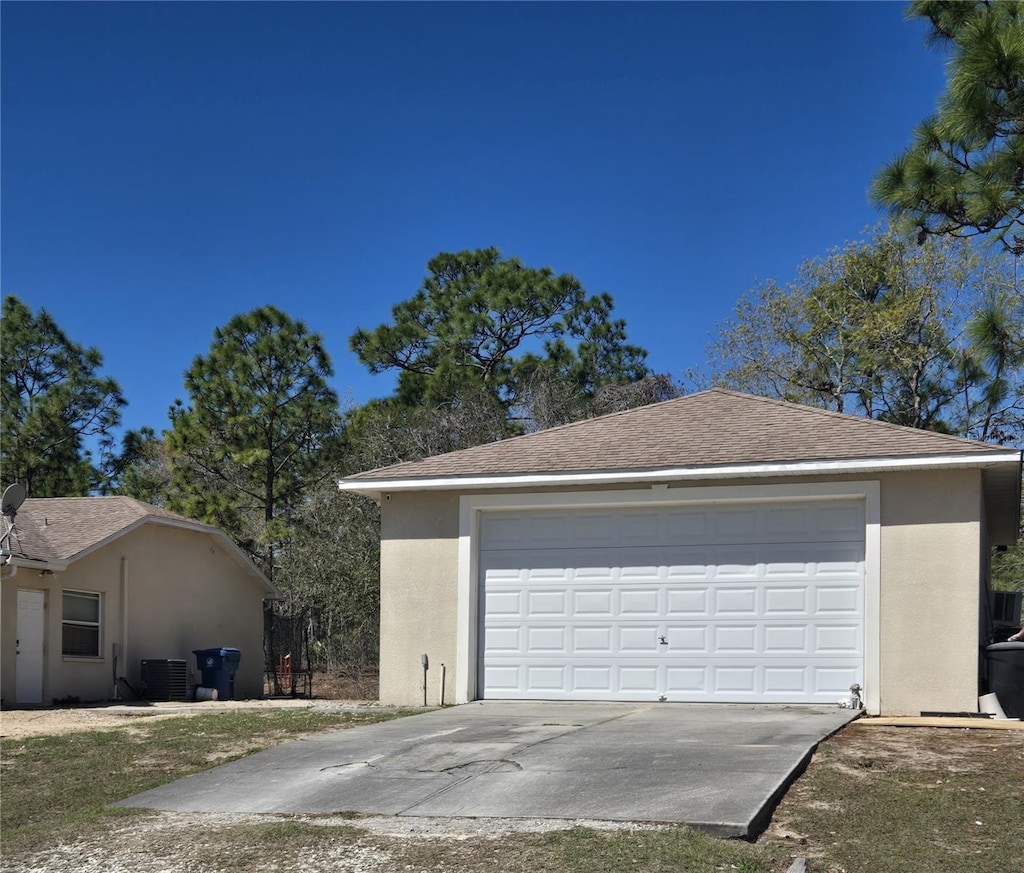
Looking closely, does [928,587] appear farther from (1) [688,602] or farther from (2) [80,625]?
(2) [80,625]

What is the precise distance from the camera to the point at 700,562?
13.6m

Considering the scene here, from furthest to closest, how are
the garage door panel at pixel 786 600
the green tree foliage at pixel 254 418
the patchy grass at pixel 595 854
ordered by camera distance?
the green tree foliage at pixel 254 418, the garage door panel at pixel 786 600, the patchy grass at pixel 595 854

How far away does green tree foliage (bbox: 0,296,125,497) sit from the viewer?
3256 cm

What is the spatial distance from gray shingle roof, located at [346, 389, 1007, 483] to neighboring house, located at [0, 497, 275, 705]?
8139 millimetres

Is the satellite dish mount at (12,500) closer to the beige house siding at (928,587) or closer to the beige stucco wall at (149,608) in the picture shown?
the beige stucco wall at (149,608)

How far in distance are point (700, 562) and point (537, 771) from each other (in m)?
5.38

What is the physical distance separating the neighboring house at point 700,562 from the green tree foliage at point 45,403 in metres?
21.5

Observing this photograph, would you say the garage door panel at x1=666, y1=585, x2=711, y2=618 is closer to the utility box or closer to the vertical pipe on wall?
the utility box

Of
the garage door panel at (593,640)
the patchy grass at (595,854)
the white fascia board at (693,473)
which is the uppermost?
the white fascia board at (693,473)

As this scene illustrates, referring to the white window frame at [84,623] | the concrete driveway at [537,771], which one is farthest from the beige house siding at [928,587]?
the white window frame at [84,623]

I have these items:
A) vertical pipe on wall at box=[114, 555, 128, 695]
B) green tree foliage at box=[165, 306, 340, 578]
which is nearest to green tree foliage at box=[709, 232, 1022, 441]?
green tree foliage at box=[165, 306, 340, 578]

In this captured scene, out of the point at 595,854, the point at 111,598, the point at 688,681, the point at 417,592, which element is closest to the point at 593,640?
the point at 688,681

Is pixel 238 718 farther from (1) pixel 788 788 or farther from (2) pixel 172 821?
(1) pixel 788 788

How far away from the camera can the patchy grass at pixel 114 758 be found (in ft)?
28.4
